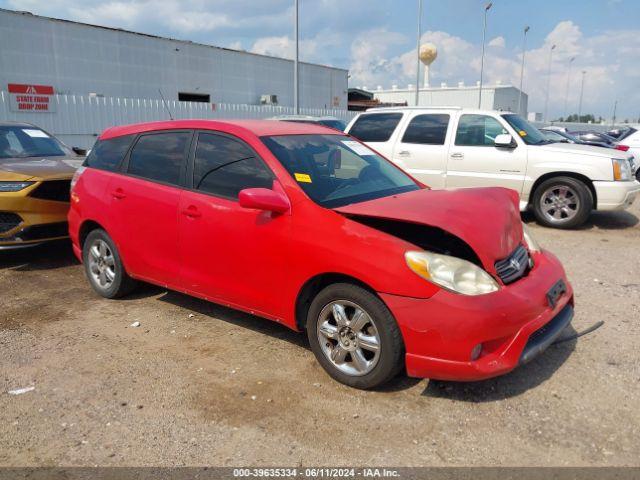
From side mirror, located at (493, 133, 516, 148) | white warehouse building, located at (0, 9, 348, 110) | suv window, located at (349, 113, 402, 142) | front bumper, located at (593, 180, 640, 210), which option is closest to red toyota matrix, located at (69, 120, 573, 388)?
side mirror, located at (493, 133, 516, 148)

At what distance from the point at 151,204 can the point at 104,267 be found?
1.14 m

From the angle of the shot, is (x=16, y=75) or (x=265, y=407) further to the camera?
(x=16, y=75)

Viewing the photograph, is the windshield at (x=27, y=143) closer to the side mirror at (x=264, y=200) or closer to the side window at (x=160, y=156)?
the side window at (x=160, y=156)

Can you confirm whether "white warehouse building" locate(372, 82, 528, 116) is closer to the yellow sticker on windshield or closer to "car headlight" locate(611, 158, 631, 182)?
"car headlight" locate(611, 158, 631, 182)

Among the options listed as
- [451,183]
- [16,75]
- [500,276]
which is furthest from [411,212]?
[16,75]

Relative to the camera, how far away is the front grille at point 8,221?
20.0 feet

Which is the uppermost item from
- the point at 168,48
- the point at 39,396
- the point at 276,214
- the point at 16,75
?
the point at 168,48

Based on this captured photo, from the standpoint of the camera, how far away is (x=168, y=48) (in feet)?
104

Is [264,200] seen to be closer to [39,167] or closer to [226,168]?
[226,168]

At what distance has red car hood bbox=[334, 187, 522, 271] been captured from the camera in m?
3.17

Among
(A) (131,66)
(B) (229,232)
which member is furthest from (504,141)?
(A) (131,66)

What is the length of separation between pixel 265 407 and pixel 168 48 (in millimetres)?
32155

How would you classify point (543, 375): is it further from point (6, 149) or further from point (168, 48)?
point (168, 48)

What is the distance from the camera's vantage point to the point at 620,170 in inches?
317
